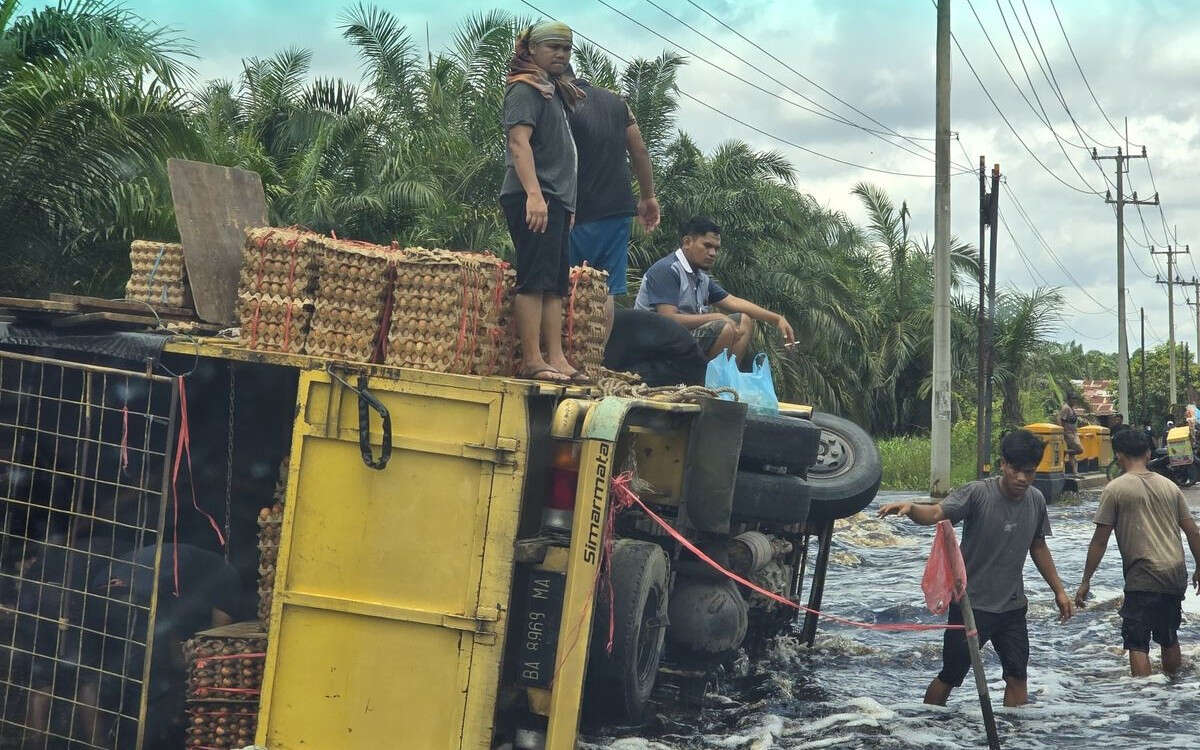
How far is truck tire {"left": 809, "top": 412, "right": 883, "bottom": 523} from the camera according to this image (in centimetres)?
909

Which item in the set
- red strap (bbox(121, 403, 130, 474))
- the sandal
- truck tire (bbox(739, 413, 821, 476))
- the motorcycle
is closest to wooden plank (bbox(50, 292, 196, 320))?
red strap (bbox(121, 403, 130, 474))

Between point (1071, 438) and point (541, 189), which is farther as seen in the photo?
point (1071, 438)

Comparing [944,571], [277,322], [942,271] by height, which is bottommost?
[944,571]

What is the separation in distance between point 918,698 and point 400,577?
4279 mm

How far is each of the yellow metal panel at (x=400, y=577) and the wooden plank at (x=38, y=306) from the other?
1558 millimetres

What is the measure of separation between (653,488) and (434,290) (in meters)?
1.65

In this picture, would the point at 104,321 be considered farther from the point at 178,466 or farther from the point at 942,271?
the point at 942,271

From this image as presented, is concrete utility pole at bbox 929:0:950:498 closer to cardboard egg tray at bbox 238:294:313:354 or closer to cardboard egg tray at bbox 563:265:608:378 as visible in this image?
cardboard egg tray at bbox 563:265:608:378

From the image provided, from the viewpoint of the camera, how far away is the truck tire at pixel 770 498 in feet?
24.3

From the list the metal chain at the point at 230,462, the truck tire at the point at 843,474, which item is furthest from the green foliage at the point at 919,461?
the metal chain at the point at 230,462

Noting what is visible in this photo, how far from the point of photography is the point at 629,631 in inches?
235

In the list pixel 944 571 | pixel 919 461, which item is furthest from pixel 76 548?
pixel 919 461

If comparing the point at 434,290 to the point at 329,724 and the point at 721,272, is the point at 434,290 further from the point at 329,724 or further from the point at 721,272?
the point at 721,272

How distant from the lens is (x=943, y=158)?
77.0 ft
